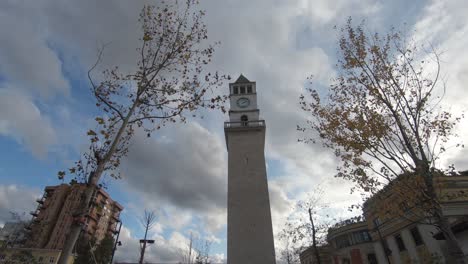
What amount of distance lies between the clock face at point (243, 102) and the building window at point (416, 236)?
74.4ft

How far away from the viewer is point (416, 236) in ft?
80.2

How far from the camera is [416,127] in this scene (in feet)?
35.5

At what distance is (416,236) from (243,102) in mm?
23917

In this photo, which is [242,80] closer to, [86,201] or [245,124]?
[245,124]

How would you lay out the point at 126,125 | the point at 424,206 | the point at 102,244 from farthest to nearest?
1. the point at 102,244
2. the point at 424,206
3. the point at 126,125

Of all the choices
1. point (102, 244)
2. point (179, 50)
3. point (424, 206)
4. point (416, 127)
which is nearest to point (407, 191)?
point (424, 206)

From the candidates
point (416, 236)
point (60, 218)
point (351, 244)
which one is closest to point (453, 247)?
point (416, 236)

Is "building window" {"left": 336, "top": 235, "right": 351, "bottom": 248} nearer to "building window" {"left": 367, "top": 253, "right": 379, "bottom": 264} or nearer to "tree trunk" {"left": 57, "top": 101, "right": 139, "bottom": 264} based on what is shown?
"building window" {"left": 367, "top": 253, "right": 379, "bottom": 264}

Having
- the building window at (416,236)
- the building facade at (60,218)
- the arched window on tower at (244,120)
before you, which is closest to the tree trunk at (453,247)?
the building window at (416,236)

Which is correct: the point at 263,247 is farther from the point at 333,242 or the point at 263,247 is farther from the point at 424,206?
the point at 333,242

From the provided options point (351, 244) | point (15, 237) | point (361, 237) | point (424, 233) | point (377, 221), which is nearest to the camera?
point (424, 233)

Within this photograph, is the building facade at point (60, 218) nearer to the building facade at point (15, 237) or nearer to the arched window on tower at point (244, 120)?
the building facade at point (15, 237)

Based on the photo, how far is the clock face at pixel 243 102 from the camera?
32.4 metres

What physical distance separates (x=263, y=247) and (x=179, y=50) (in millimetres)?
18821
